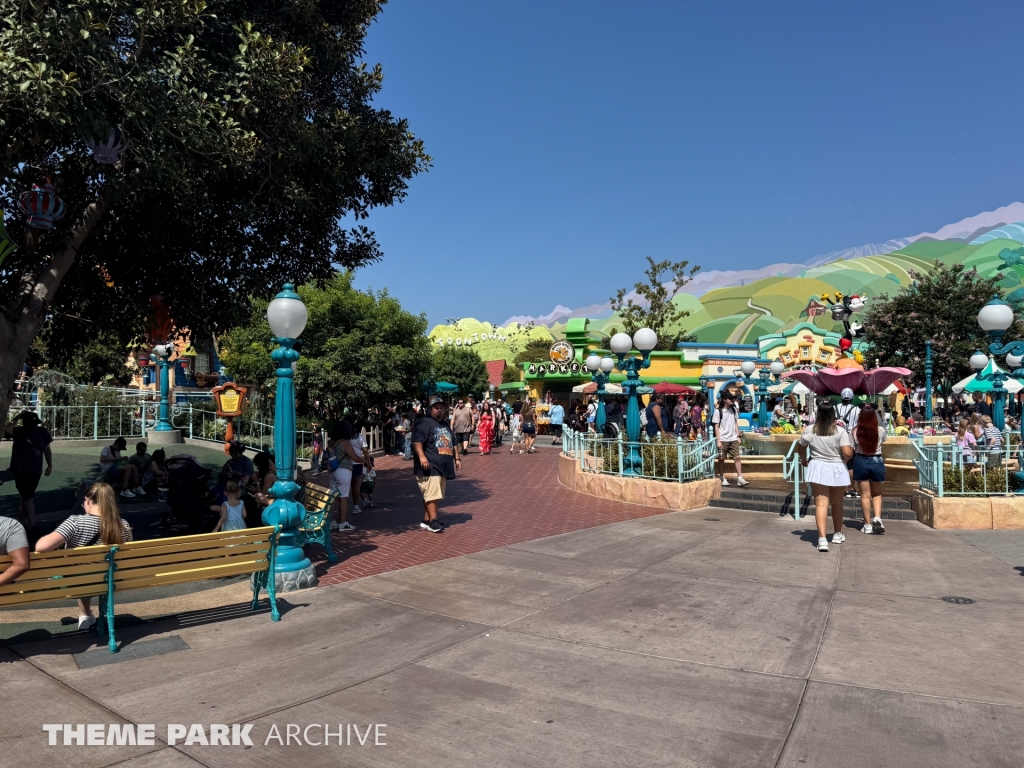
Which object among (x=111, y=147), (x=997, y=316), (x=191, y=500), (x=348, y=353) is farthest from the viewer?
(x=348, y=353)

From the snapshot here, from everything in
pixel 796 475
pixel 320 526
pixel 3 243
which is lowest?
pixel 320 526

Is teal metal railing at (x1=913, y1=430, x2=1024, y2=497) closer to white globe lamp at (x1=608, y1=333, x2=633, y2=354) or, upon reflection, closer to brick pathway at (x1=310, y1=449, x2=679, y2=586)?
brick pathway at (x1=310, y1=449, x2=679, y2=586)

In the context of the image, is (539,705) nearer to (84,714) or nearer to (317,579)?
(84,714)

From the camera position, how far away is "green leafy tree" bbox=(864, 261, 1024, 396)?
3056 centimetres

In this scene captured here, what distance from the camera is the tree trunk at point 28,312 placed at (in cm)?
663

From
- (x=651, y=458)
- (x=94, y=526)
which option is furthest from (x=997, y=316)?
(x=94, y=526)

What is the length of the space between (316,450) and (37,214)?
35.4ft

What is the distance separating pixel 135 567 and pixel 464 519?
5.57 m

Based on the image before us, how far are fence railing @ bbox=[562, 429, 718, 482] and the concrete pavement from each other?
172 inches

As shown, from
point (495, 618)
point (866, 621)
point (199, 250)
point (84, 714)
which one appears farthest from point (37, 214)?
point (866, 621)

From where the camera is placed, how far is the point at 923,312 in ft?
103

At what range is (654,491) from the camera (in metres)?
11.2

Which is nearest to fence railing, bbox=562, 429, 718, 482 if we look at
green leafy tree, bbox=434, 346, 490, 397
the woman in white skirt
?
the woman in white skirt

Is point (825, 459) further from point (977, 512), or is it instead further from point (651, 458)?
point (651, 458)
